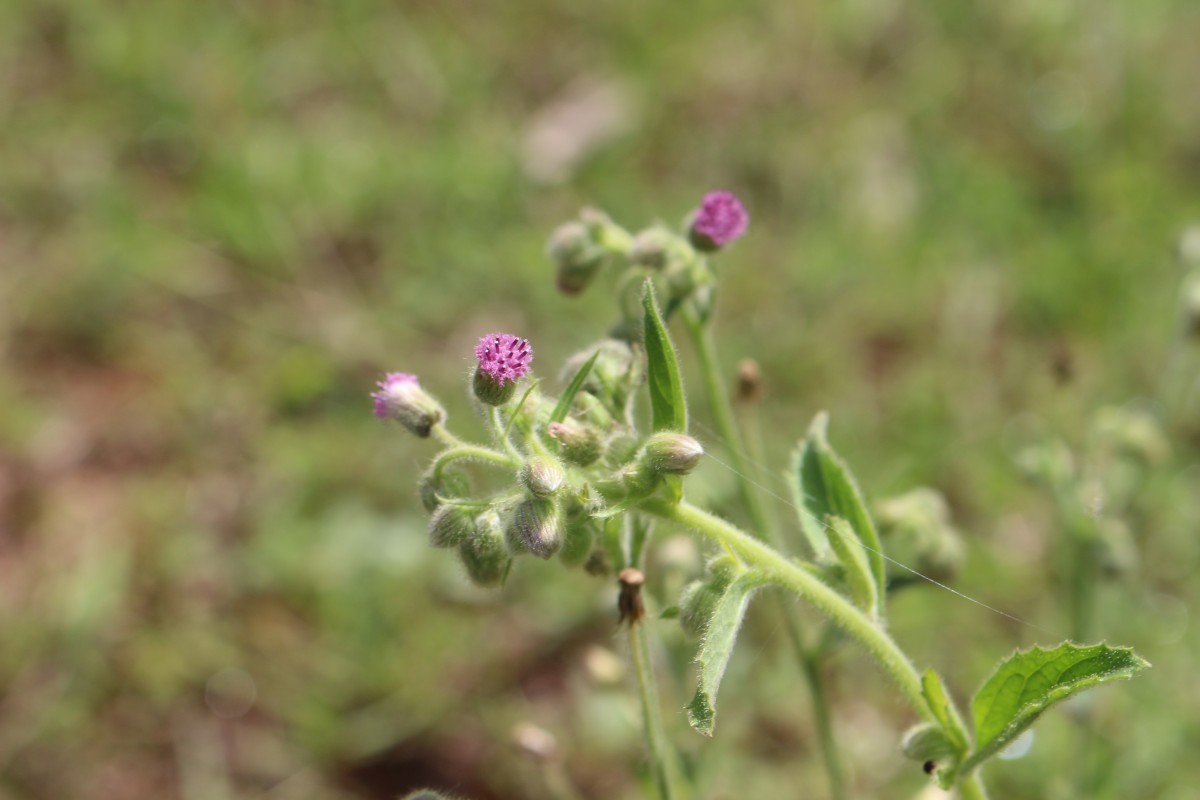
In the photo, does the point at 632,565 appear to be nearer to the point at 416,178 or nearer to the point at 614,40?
the point at 416,178

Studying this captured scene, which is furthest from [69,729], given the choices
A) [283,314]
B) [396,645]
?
[283,314]

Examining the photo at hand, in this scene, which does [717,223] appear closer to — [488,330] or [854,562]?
[854,562]

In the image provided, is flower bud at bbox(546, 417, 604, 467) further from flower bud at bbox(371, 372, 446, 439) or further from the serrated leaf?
the serrated leaf

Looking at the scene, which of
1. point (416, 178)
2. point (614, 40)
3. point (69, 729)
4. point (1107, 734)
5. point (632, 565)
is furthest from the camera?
point (614, 40)

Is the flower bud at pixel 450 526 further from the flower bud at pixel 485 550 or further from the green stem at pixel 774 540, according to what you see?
the green stem at pixel 774 540

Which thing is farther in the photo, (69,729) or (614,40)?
(614,40)

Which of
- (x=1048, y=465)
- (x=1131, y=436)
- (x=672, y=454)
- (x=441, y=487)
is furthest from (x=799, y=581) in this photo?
(x=1131, y=436)
